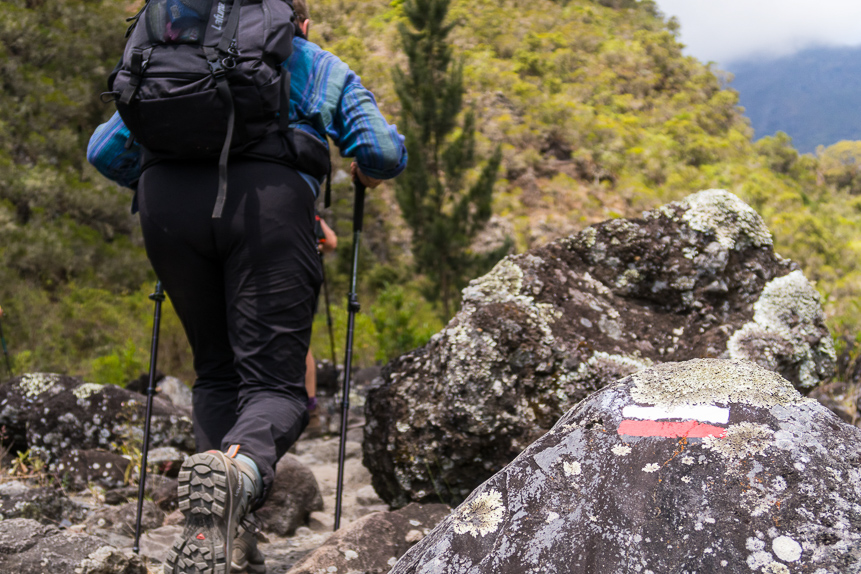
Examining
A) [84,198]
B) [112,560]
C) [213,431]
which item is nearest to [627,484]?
[112,560]

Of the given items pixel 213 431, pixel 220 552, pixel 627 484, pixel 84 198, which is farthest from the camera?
pixel 84 198

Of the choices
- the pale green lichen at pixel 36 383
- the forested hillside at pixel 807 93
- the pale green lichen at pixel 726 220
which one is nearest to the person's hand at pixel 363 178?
the pale green lichen at pixel 726 220

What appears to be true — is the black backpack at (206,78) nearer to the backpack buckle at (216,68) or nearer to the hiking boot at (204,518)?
the backpack buckle at (216,68)

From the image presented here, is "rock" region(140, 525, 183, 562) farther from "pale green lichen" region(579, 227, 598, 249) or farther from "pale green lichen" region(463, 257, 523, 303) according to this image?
"pale green lichen" region(579, 227, 598, 249)

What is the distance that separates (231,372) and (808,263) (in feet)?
42.5

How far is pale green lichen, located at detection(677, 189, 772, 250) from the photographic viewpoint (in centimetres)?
304

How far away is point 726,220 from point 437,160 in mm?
7681

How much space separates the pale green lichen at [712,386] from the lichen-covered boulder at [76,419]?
11.3 ft

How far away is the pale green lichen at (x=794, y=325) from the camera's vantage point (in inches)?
112

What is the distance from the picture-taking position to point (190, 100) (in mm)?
2002

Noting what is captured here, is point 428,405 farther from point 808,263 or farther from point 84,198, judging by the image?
point 84,198

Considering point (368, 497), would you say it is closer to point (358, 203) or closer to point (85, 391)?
point (358, 203)

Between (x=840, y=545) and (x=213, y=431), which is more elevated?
(x=840, y=545)

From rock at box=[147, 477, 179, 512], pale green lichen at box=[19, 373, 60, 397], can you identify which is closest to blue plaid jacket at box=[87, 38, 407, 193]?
rock at box=[147, 477, 179, 512]
